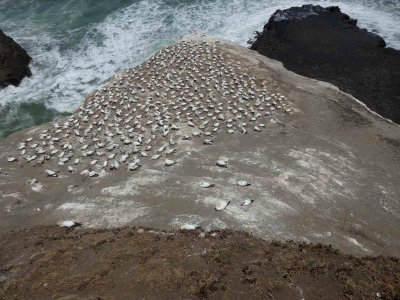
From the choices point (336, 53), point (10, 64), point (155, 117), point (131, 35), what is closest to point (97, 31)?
point (131, 35)

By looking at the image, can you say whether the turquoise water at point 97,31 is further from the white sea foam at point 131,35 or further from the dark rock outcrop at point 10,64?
the dark rock outcrop at point 10,64

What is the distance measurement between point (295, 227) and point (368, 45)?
1725 cm

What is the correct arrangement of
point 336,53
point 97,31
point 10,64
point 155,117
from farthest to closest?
point 97,31, point 10,64, point 336,53, point 155,117

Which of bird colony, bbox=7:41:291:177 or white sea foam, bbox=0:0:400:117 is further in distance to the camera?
white sea foam, bbox=0:0:400:117

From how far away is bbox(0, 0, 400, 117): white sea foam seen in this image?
26281 millimetres

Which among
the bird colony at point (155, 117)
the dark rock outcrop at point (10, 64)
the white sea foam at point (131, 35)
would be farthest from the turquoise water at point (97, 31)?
the bird colony at point (155, 117)

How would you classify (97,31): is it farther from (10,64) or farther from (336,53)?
(336,53)

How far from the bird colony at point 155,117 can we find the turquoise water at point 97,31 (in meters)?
6.44

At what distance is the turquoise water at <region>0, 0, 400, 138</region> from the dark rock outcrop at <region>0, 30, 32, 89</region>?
1.92 ft

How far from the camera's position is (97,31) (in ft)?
107

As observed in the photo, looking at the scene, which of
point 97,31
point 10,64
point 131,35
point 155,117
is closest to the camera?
point 155,117

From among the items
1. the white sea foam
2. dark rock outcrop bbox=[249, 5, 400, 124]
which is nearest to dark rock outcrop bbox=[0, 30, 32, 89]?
the white sea foam

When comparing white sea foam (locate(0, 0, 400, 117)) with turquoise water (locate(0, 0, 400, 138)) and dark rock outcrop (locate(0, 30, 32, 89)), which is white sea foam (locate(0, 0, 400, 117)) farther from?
dark rock outcrop (locate(0, 30, 32, 89))

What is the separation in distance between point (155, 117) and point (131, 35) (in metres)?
16.3
